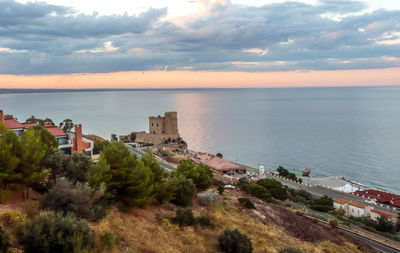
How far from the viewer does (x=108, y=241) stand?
10688mm

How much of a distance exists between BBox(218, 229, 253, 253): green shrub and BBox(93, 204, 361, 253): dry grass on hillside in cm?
41

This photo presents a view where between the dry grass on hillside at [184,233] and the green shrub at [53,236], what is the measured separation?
1.13 meters

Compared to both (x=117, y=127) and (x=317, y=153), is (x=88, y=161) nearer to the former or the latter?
→ (x=317, y=153)

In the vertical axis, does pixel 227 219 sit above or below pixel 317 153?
above

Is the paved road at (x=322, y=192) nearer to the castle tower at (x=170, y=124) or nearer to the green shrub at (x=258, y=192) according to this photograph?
the green shrub at (x=258, y=192)

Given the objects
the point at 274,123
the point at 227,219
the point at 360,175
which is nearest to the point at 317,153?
the point at 360,175

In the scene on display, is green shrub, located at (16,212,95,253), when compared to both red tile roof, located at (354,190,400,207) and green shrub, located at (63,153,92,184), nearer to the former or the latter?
green shrub, located at (63,153,92,184)

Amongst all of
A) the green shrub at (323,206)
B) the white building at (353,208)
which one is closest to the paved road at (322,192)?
the white building at (353,208)

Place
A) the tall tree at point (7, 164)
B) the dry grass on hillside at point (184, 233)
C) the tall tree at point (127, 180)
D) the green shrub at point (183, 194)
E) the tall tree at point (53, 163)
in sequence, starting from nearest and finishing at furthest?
the dry grass on hillside at point (184, 233) → the tall tree at point (7, 164) → the tall tree at point (127, 180) → the tall tree at point (53, 163) → the green shrub at point (183, 194)

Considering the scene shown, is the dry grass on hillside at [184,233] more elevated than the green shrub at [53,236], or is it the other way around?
the green shrub at [53,236]

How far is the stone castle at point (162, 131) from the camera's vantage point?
82631mm

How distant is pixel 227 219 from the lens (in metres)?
17.4

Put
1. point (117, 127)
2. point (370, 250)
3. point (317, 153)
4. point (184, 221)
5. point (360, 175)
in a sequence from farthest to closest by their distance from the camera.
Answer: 1. point (117, 127)
2. point (317, 153)
3. point (360, 175)
4. point (370, 250)
5. point (184, 221)

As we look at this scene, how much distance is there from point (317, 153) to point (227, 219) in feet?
226
